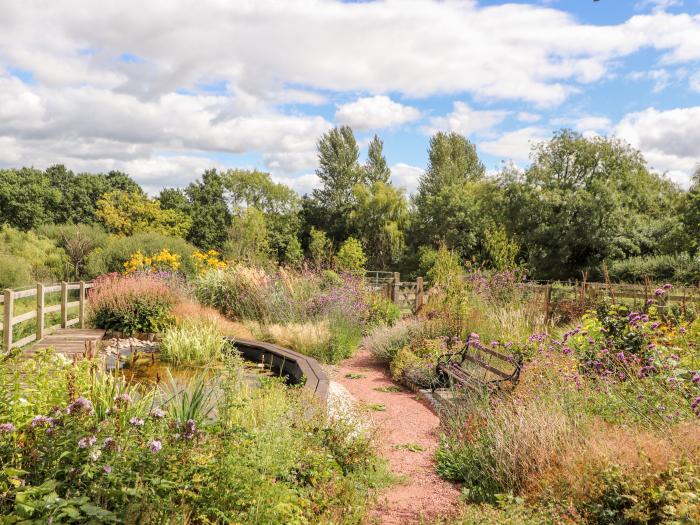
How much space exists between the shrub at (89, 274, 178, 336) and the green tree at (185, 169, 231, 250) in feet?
106

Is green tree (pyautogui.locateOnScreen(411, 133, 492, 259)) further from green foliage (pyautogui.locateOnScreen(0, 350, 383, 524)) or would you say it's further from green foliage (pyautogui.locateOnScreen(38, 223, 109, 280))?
green foliage (pyautogui.locateOnScreen(0, 350, 383, 524))

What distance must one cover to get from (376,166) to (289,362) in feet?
108

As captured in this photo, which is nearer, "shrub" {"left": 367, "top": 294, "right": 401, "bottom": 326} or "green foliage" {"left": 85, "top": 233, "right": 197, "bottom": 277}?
"shrub" {"left": 367, "top": 294, "right": 401, "bottom": 326}

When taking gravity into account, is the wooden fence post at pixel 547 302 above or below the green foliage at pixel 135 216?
below

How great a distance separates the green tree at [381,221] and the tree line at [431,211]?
0.25 feet

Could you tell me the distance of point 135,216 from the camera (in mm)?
37781

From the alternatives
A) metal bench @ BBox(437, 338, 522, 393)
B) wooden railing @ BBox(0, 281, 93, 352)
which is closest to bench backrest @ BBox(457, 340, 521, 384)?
metal bench @ BBox(437, 338, 522, 393)

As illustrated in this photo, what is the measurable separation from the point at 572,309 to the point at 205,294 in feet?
26.3

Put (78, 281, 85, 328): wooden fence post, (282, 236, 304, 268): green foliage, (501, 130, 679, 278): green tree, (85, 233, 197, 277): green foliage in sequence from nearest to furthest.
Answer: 1. (78, 281, 85, 328): wooden fence post
2. (85, 233, 197, 277): green foliage
3. (501, 130, 679, 278): green tree
4. (282, 236, 304, 268): green foliage

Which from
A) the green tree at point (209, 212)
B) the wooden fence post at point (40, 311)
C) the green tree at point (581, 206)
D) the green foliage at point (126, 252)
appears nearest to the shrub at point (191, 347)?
the wooden fence post at point (40, 311)

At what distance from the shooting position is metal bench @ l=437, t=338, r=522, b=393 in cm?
546

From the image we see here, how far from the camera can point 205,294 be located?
1248 centimetres

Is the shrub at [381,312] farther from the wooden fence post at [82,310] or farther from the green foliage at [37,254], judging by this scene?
the green foliage at [37,254]

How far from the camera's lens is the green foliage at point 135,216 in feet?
121
